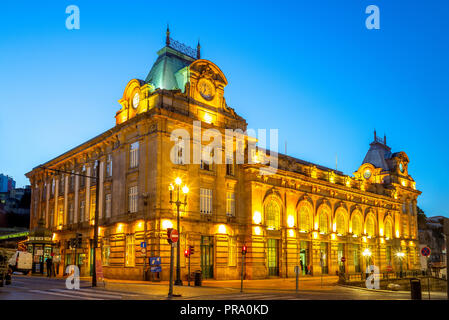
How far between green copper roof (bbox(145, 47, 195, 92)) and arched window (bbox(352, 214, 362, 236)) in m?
31.4

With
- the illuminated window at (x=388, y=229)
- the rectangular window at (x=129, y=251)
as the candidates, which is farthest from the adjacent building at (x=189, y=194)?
the illuminated window at (x=388, y=229)

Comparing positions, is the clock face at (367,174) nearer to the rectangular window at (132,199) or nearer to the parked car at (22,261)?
the rectangular window at (132,199)

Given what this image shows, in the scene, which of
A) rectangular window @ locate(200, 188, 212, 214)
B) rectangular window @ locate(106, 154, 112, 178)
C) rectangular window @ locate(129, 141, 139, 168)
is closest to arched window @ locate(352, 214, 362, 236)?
rectangular window @ locate(200, 188, 212, 214)

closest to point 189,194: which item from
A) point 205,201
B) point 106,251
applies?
point 205,201

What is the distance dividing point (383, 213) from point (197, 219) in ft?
122

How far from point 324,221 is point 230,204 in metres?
16.8

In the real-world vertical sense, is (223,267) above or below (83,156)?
below

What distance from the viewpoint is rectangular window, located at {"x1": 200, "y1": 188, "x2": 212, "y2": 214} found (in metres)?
40.7

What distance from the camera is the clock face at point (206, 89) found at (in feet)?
141

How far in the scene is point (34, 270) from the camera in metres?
46.8

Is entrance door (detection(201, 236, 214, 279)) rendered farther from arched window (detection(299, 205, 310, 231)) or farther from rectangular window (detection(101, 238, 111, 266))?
arched window (detection(299, 205, 310, 231))

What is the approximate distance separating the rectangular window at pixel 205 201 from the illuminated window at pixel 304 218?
1417cm
